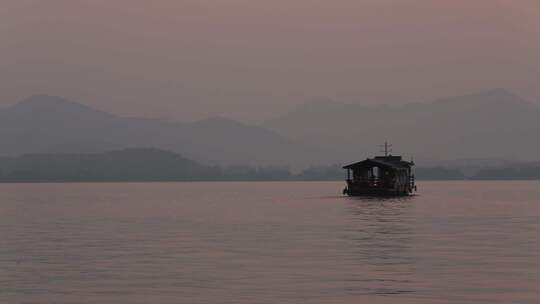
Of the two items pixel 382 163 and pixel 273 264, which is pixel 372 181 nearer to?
pixel 382 163

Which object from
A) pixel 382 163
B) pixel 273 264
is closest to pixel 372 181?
pixel 382 163

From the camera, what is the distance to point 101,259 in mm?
43000

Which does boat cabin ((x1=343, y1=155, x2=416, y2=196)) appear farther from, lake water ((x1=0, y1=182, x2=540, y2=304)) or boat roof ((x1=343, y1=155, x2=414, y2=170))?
lake water ((x1=0, y1=182, x2=540, y2=304))

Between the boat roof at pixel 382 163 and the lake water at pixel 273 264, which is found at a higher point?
the boat roof at pixel 382 163

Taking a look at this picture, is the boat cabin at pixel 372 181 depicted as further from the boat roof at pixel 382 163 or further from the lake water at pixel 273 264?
the lake water at pixel 273 264

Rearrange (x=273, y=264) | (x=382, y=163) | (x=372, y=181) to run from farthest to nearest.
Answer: (x=372, y=181)
(x=382, y=163)
(x=273, y=264)

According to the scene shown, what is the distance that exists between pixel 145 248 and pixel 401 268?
15.8m

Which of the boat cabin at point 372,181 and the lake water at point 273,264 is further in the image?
the boat cabin at point 372,181

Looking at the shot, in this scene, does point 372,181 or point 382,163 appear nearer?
point 382,163

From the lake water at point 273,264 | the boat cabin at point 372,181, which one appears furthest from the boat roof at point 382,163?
the lake water at point 273,264

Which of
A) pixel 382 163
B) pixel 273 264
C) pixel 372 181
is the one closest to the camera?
pixel 273 264

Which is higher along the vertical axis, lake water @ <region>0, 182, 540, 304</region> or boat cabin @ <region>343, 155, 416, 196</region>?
boat cabin @ <region>343, 155, 416, 196</region>

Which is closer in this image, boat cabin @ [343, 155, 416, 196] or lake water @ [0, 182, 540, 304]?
lake water @ [0, 182, 540, 304]

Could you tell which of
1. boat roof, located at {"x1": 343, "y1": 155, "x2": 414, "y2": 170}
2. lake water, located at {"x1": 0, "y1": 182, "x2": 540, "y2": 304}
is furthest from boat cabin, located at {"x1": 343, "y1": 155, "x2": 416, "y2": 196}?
lake water, located at {"x1": 0, "y1": 182, "x2": 540, "y2": 304}
